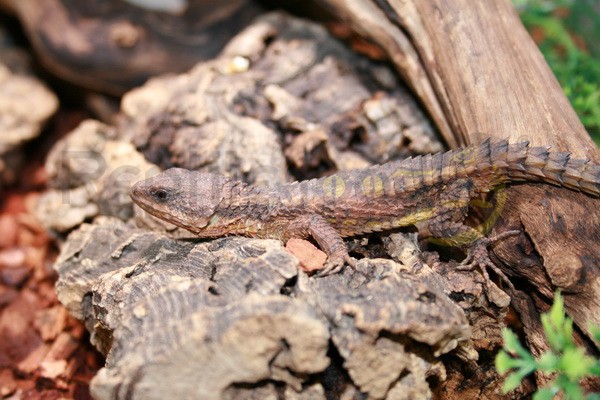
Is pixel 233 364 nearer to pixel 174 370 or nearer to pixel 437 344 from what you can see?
pixel 174 370

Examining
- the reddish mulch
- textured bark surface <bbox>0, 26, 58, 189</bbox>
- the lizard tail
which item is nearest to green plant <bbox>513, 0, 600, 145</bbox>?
the lizard tail

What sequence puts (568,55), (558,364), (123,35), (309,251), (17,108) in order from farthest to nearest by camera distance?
(17,108), (123,35), (568,55), (309,251), (558,364)

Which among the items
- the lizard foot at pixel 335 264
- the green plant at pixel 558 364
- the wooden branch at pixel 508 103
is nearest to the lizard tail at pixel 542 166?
the wooden branch at pixel 508 103

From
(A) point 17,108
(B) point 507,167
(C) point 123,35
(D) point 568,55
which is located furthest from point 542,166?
(A) point 17,108

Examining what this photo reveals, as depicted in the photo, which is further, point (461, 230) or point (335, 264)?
point (461, 230)

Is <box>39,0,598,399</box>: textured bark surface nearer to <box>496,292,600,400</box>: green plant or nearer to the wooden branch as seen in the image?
the wooden branch

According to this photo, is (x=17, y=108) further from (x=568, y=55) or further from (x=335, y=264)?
(x=568, y=55)
